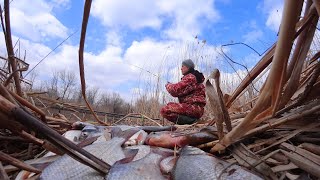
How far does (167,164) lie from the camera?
41.1 inches

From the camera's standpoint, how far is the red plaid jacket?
4.43 m

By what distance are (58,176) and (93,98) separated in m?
15.2

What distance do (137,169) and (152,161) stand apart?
0.30 feet

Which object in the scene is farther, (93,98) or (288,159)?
(93,98)

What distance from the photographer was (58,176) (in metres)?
0.99

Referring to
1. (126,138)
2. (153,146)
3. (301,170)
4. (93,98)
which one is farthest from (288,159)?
(93,98)

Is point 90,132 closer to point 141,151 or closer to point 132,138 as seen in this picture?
point 132,138

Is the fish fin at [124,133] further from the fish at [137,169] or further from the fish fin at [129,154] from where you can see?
the fish at [137,169]

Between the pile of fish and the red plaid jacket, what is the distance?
3.10 m

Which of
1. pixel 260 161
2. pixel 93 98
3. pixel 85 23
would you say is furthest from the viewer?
pixel 93 98

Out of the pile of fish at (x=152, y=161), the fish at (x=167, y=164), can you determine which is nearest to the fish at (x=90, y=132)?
the pile of fish at (x=152, y=161)

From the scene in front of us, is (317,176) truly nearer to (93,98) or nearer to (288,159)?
(288,159)

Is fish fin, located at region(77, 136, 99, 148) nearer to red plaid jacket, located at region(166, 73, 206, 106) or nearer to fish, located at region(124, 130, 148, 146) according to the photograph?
fish, located at region(124, 130, 148, 146)

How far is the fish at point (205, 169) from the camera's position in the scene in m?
0.89
